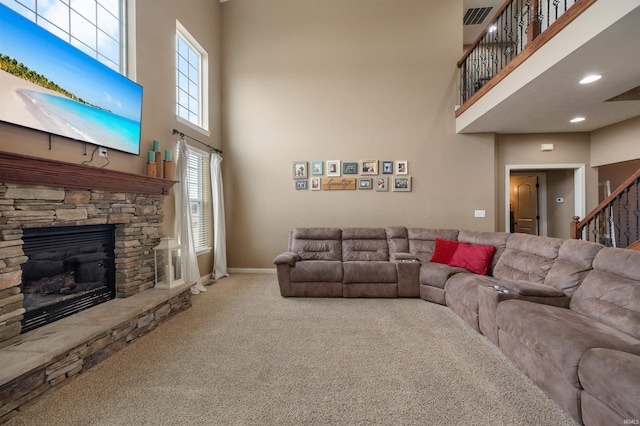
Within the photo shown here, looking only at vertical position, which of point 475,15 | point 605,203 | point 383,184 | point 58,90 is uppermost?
point 475,15

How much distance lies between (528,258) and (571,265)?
57 cm

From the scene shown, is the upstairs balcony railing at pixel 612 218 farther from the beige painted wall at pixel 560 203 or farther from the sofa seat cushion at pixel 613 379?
the sofa seat cushion at pixel 613 379

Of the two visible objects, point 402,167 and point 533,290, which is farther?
point 402,167

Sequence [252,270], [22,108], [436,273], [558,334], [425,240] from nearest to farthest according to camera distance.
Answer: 1. [558,334]
2. [22,108]
3. [436,273]
4. [425,240]
5. [252,270]

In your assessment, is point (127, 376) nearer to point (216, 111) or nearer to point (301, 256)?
point (301, 256)

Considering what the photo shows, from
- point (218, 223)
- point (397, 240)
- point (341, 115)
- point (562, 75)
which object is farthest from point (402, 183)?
point (218, 223)

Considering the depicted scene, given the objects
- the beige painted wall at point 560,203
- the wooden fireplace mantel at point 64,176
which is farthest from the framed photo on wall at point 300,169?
the beige painted wall at point 560,203

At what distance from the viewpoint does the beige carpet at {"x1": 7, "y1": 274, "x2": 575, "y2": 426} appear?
160 cm

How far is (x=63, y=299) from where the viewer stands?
2.38 metres

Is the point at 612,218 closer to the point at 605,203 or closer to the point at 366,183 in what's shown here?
the point at 605,203

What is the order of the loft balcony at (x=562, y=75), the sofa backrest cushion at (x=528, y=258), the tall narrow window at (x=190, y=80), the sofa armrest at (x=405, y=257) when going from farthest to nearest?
the tall narrow window at (x=190, y=80)
the sofa armrest at (x=405, y=257)
the sofa backrest cushion at (x=528, y=258)
the loft balcony at (x=562, y=75)

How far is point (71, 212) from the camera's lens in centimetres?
235

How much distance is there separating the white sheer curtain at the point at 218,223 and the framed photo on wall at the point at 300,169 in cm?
134

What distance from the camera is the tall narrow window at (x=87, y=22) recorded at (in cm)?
221
